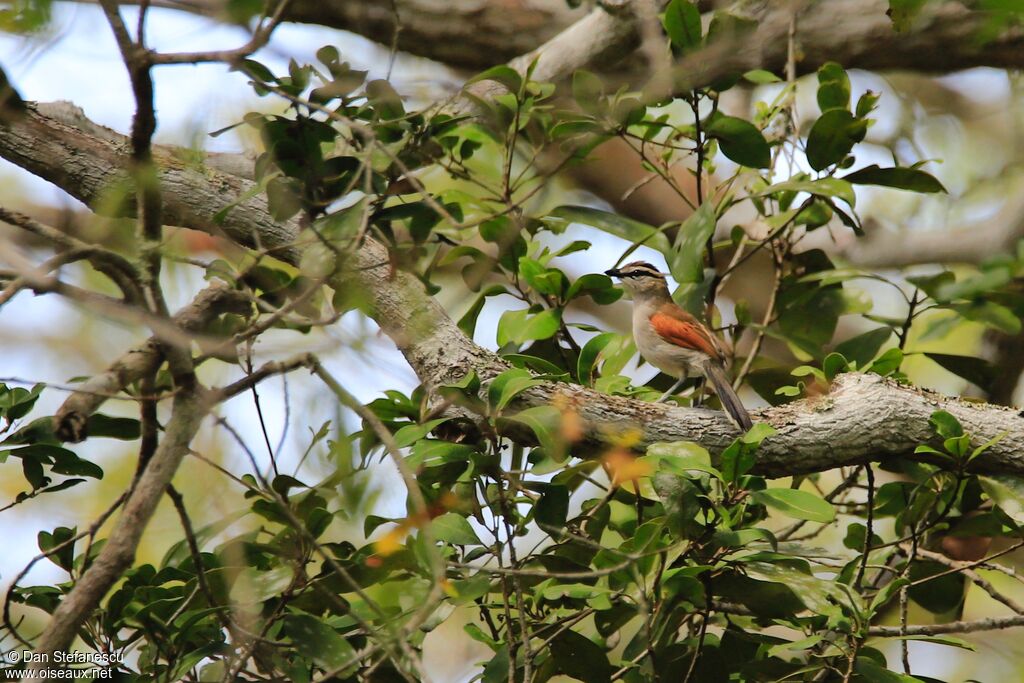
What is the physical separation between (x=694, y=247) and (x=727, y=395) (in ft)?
1.85

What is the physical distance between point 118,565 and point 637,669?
146 cm

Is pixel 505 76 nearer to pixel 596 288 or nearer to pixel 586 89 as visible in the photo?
pixel 586 89

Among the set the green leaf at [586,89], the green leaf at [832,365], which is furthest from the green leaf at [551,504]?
the green leaf at [586,89]

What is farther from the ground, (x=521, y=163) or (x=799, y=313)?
(x=521, y=163)

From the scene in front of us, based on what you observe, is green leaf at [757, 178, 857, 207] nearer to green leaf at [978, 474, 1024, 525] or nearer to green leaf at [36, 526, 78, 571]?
green leaf at [978, 474, 1024, 525]

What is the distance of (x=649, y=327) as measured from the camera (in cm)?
416

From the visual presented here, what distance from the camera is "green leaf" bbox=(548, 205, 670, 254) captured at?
3.33 m

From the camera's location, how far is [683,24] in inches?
118

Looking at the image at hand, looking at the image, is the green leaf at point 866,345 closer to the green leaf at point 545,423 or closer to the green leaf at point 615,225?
the green leaf at point 615,225

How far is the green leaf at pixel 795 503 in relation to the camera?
245cm

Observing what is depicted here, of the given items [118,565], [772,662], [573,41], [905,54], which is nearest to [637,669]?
[772,662]

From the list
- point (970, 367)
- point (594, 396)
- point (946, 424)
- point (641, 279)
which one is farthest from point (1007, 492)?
point (641, 279)

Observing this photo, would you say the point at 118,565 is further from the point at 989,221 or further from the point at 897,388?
the point at 989,221

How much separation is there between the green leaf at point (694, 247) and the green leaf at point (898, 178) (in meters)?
0.52
